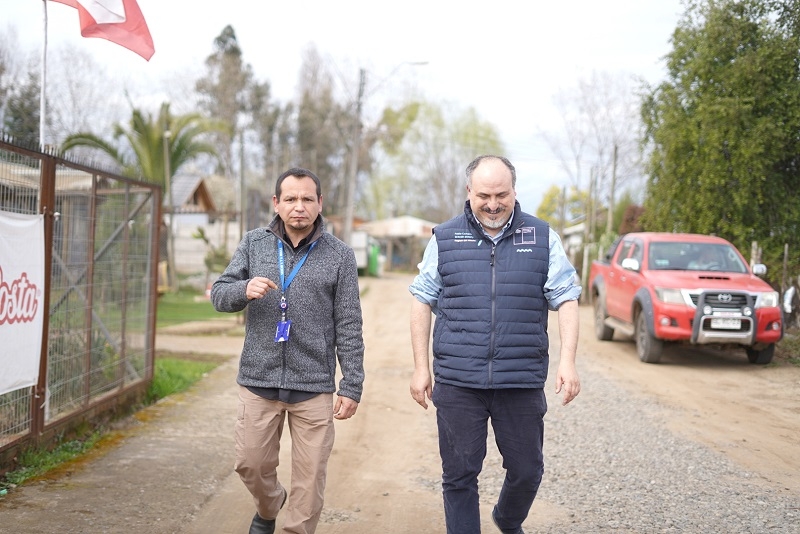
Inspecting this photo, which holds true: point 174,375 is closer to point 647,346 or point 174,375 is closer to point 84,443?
point 84,443

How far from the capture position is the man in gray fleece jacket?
14.5ft

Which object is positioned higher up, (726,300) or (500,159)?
(500,159)

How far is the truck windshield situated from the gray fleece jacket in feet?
31.8

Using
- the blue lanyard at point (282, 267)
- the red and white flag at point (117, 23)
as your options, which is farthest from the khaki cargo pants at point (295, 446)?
the red and white flag at point (117, 23)

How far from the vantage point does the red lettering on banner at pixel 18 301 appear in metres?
5.56

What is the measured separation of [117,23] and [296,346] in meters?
3.90

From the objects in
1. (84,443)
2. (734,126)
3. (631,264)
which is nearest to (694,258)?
(631,264)

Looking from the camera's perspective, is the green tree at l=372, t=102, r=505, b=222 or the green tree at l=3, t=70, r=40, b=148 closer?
the green tree at l=3, t=70, r=40, b=148

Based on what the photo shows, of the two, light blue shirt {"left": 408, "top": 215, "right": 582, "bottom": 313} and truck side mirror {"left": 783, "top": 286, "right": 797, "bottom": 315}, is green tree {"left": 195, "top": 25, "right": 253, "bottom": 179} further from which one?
light blue shirt {"left": 408, "top": 215, "right": 582, "bottom": 313}

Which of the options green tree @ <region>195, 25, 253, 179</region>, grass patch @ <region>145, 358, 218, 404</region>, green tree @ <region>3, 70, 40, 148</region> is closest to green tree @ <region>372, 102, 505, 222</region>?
green tree @ <region>195, 25, 253, 179</region>

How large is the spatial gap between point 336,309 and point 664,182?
13.7m

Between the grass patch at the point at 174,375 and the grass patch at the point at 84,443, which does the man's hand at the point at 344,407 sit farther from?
the grass patch at the point at 174,375

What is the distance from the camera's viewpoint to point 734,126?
14508mm

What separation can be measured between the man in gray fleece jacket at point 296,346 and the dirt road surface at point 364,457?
878 millimetres
